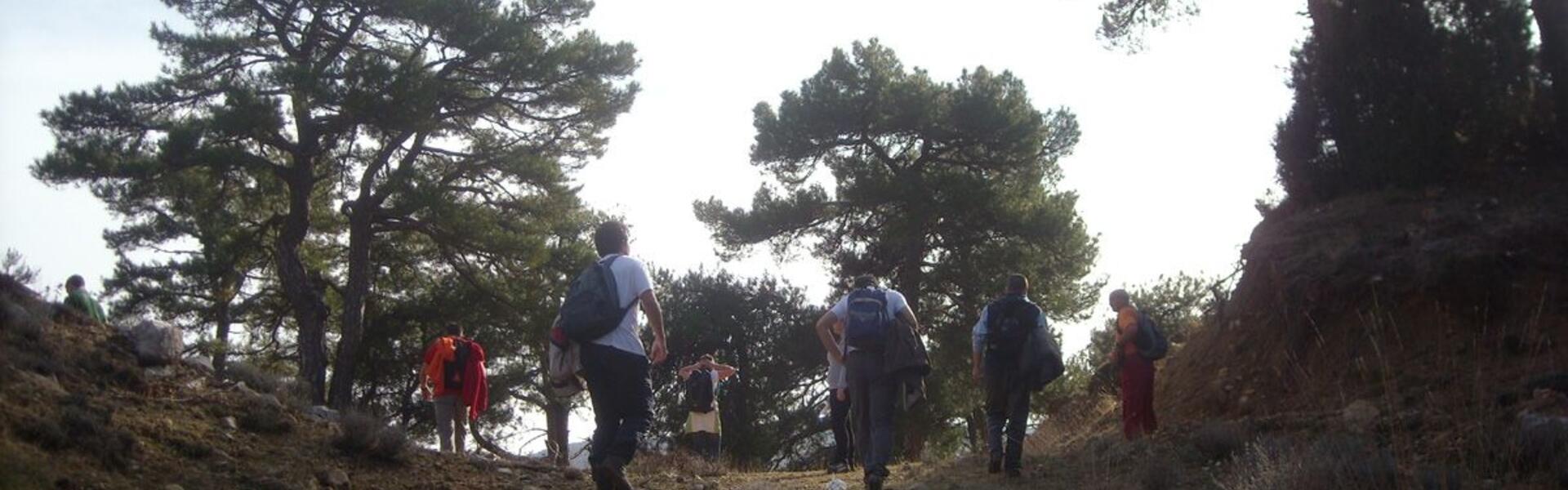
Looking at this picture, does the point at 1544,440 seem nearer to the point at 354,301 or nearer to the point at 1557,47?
→ the point at 1557,47

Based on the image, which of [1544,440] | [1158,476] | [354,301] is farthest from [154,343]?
[354,301]

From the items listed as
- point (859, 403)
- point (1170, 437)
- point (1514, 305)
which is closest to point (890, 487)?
point (859, 403)

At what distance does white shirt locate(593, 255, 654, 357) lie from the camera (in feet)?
24.4

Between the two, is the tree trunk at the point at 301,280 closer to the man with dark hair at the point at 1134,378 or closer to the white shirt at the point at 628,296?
the man with dark hair at the point at 1134,378

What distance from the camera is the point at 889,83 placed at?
30234 millimetres

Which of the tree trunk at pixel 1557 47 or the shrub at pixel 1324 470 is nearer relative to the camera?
the shrub at pixel 1324 470

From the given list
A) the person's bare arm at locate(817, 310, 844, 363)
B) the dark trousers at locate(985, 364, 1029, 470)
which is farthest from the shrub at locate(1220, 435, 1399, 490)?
the person's bare arm at locate(817, 310, 844, 363)

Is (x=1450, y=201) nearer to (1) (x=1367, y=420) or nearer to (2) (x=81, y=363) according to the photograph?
(1) (x=1367, y=420)

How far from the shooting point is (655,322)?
7.31 metres

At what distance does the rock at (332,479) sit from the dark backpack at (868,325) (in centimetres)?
322

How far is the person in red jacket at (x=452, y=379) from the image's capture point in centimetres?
1335

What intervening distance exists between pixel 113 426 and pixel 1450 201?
Answer: 1123 cm

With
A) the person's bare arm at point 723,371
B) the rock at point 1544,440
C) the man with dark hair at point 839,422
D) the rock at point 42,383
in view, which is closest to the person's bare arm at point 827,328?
the man with dark hair at point 839,422

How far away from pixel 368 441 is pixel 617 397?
2.18 metres
